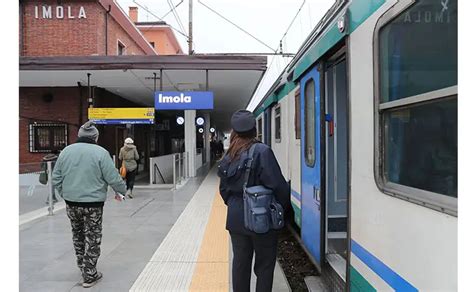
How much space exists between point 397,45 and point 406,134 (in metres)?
0.51

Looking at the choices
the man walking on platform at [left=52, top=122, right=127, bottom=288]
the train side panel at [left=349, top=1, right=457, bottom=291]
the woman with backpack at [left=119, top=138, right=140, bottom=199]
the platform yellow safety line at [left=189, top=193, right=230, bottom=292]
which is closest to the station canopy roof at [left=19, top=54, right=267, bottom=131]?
the woman with backpack at [left=119, top=138, right=140, bottom=199]

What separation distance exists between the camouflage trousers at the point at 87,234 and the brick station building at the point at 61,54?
9897mm

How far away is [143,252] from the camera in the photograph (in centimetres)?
579

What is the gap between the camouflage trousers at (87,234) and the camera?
4.41 meters

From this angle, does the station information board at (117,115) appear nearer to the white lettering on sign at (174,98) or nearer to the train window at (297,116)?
the white lettering on sign at (174,98)

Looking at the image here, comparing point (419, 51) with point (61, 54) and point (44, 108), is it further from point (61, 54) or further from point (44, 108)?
point (61, 54)

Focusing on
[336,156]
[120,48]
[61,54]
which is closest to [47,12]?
[61,54]

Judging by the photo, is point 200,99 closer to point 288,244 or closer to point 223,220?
point 223,220

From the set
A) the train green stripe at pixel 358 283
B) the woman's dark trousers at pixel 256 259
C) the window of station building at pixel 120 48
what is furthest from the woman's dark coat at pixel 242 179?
the window of station building at pixel 120 48

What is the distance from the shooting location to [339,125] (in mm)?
4859

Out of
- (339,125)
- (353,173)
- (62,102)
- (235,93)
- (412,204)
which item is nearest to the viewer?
(412,204)

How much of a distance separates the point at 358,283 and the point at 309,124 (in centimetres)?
226

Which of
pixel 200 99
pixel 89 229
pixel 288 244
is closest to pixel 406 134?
pixel 89 229

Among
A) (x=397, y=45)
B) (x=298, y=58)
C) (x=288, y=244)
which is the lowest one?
(x=288, y=244)
